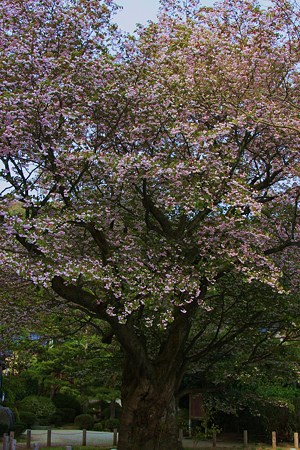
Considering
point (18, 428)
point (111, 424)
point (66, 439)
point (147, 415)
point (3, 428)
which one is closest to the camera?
point (147, 415)

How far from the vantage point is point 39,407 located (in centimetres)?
2784

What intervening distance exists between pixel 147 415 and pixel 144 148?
21.5 ft

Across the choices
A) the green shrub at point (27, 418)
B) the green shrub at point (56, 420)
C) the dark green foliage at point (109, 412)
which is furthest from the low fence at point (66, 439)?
the dark green foliage at point (109, 412)

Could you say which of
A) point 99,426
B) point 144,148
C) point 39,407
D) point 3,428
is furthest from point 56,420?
point 144,148

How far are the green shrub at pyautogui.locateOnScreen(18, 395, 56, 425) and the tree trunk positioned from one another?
1644 cm

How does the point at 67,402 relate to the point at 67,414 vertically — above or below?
above

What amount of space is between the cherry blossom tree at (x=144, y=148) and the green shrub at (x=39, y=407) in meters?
16.9

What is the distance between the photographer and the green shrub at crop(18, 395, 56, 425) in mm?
27562

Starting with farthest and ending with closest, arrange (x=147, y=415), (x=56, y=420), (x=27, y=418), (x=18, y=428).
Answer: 1. (x=56, y=420)
2. (x=27, y=418)
3. (x=18, y=428)
4. (x=147, y=415)

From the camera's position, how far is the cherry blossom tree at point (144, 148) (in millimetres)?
9438

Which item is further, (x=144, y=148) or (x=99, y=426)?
(x=99, y=426)

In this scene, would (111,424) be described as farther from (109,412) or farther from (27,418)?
(27,418)

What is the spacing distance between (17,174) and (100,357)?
11.1m

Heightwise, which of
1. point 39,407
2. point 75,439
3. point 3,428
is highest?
point 39,407
